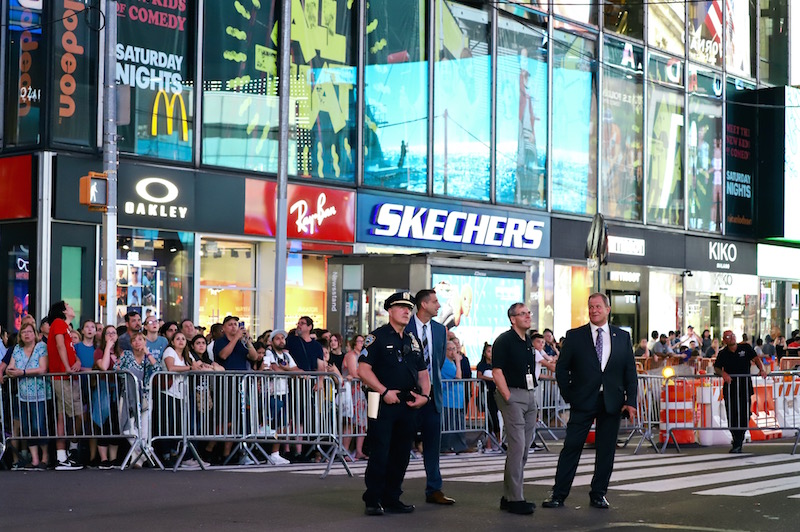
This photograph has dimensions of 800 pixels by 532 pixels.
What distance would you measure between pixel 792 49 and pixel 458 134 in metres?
20.5

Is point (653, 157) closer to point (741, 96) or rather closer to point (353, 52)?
point (741, 96)

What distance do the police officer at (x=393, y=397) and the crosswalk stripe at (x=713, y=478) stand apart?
3.03 meters

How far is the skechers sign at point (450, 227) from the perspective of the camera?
2927cm

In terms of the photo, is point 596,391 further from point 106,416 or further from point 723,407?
point 723,407

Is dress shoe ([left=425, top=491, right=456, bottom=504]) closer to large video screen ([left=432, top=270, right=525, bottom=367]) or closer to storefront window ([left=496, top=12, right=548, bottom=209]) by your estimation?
large video screen ([left=432, top=270, right=525, bottom=367])

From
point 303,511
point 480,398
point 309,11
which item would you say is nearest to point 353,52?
point 309,11

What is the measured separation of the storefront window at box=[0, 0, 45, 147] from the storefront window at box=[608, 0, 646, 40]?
18813mm

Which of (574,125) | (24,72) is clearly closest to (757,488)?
(24,72)

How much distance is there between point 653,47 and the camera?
1532 inches

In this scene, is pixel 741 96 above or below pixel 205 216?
above

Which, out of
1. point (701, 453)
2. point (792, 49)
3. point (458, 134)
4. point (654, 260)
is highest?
point (792, 49)

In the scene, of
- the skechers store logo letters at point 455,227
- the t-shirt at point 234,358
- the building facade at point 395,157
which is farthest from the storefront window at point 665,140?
the t-shirt at point 234,358

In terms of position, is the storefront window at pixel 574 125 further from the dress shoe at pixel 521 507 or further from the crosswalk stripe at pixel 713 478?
the dress shoe at pixel 521 507

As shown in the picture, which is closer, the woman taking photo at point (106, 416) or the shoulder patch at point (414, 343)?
the shoulder patch at point (414, 343)
